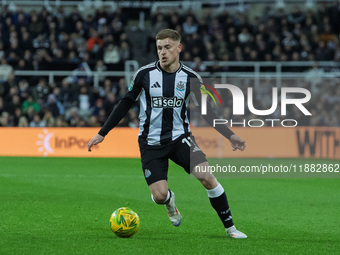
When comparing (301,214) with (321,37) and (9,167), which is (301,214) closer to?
(9,167)

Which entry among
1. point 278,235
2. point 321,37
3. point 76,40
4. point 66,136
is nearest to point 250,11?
point 321,37

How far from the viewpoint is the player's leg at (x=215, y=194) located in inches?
279

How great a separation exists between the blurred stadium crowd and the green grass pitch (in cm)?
542

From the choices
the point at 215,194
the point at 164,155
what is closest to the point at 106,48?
the point at 164,155

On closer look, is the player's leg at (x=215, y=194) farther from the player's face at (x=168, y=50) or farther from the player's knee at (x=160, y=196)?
the player's face at (x=168, y=50)

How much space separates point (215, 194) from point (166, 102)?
1.09 meters

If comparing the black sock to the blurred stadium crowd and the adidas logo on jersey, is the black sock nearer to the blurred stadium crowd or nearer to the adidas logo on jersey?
the adidas logo on jersey

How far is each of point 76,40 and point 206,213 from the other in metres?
14.8

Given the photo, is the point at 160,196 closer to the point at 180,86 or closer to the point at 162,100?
the point at 162,100

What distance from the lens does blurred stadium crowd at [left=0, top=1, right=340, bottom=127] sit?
819 inches

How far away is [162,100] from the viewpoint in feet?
24.1

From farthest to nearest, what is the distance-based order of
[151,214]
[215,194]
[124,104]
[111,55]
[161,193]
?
[111,55], [151,214], [124,104], [161,193], [215,194]

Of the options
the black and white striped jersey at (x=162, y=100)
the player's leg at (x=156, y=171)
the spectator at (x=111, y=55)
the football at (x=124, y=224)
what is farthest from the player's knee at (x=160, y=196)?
the spectator at (x=111, y=55)

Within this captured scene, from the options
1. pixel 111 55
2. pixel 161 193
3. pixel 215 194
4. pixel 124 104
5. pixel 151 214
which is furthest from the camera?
pixel 111 55
